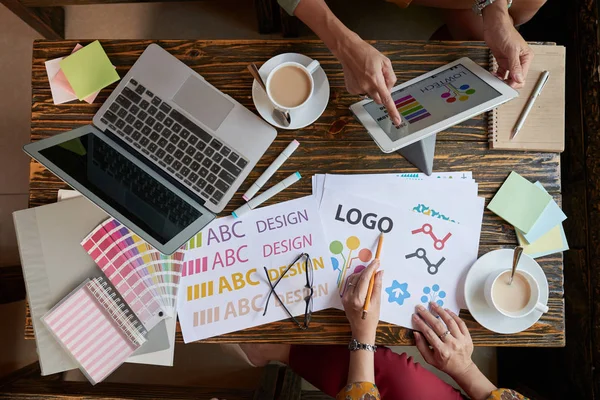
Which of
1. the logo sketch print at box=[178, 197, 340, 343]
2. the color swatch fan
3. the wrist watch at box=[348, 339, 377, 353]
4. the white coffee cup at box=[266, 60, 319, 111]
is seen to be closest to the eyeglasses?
the logo sketch print at box=[178, 197, 340, 343]

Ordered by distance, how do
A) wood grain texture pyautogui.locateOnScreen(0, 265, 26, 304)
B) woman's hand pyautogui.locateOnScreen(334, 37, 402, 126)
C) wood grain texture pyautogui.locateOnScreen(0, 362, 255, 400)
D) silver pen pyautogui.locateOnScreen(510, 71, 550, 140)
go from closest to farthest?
woman's hand pyautogui.locateOnScreen(334, 37, 402, 126) < silver pen pyautogui.locateOnScreen(510, 71, 550, 140) < wood grain texture pyautogui.locateOnScreen(0, 362, 255, 400) < wood grain texture pyautogui.locateOnScreen(0, 265, 26, 304)

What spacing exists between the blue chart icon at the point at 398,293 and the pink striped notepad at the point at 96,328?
0.54 meters

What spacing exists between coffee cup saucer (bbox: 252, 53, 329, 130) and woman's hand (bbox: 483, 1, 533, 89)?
377 mm

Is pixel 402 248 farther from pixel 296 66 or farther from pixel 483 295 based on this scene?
pixel 296 66

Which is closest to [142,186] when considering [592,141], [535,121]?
[535,121]

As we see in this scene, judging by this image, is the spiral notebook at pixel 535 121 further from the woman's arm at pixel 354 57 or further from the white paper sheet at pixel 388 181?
the woman's arm at pixel 354 57

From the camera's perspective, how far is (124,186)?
3.11 feet

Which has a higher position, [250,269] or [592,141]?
[592,141]

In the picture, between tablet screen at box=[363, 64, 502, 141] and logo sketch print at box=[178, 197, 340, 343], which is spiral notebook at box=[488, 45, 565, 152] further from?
logo sketch print at box=[178, 197, 340, 343]

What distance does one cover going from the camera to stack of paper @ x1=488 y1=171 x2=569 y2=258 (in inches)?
39.3

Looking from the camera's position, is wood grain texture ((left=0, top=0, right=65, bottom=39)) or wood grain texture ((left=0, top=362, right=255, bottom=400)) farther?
wood grain texture ((left=0, top=0, right=65, bottom=39))

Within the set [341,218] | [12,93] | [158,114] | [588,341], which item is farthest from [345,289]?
[12,93]

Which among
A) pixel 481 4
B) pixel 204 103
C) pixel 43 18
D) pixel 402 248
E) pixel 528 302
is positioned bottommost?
pixel 528 302

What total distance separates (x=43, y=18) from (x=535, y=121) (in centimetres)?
166
